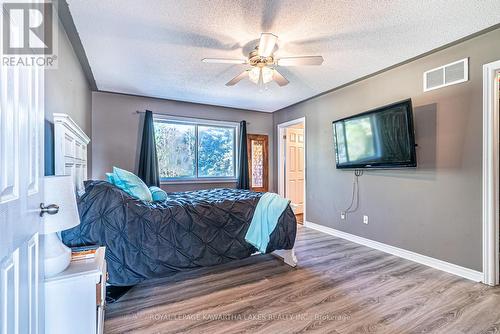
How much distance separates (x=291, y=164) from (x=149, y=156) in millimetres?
3078

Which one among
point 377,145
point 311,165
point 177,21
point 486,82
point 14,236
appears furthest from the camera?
point 311,165

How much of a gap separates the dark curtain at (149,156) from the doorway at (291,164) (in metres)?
2.67

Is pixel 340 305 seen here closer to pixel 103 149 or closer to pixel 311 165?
pixel 311 165

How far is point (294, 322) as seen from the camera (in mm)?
1753

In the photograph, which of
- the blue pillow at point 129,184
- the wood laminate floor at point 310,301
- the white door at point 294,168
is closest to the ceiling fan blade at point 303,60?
the blue pillow at point 129,184

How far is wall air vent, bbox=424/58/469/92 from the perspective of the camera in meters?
2.44

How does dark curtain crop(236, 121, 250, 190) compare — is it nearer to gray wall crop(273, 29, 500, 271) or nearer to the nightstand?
gray wall crop(273, 29, 500, 271)

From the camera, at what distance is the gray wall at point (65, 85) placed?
1809 mm

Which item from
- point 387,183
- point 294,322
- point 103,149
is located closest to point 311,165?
point 387,183

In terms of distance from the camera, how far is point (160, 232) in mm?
2152

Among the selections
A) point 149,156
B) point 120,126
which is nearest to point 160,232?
point 149,156

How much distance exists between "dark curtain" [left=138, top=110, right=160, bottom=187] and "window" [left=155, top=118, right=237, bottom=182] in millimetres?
277

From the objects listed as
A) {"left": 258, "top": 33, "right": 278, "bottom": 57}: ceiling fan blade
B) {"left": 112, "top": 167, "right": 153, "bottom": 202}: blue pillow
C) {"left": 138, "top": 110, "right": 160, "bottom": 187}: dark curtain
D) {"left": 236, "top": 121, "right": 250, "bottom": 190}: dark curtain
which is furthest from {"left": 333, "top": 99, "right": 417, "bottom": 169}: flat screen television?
{"left": 138, "top": 110, "right": 160, "bottom": 187}: dark curtain

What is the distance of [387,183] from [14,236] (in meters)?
3.55
